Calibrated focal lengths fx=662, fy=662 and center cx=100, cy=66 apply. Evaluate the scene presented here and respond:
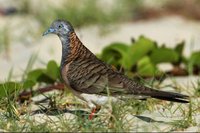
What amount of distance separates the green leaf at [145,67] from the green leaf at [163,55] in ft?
0.39

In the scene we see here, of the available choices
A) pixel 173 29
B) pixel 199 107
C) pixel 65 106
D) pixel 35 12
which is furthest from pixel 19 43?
pixel 199 107

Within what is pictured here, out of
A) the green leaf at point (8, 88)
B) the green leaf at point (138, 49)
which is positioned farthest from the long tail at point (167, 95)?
the green leaf at point (138, 49)

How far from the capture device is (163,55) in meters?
8.01

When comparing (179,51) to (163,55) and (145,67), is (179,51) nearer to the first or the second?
(163,55)

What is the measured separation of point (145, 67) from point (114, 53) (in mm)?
461

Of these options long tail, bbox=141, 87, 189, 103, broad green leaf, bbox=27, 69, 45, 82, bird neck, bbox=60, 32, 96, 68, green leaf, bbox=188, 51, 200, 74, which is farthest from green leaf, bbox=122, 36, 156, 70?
long tail, bbox=141, 87, 189, 103

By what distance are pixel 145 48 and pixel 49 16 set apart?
363cm

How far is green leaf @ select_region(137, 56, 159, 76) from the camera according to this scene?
25.5 ft

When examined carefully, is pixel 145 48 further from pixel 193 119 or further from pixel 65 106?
pixel 193 119

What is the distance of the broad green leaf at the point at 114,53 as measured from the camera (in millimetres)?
7855

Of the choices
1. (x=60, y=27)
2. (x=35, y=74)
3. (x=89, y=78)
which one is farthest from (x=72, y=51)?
(x=35, y=74)

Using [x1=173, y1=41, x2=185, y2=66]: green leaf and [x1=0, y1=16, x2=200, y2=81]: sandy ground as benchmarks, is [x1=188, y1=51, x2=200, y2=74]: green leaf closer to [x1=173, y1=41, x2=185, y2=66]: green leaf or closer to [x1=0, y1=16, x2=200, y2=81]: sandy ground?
[x1=173, y1=41, x2=185, y2=66]: green leaf

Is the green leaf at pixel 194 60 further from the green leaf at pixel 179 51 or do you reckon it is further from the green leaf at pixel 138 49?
the green leaf at pixel 138 49

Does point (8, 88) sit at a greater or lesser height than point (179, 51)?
lesser
